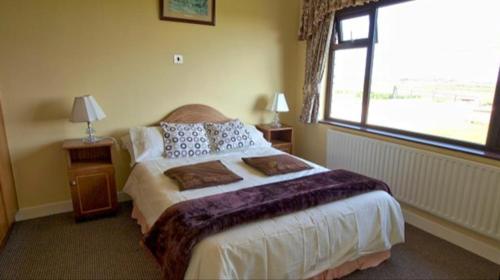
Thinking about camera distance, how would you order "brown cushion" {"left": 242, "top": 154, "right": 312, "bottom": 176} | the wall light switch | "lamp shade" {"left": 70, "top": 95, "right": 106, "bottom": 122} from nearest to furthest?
"brown cushion" {"left": 242, "top": 154, "right": 312, "bottom": 176}, "lamp shade" {"left": 70, "top": 95, "right": 106, "bottom": 122}, the wall light switch

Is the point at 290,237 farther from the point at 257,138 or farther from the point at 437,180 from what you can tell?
the point at 257,138

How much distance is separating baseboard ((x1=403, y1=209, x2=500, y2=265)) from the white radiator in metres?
0.11

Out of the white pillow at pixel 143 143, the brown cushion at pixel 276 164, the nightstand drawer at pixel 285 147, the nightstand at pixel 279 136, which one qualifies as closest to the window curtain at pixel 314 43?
the nightstand at pixel 279 136

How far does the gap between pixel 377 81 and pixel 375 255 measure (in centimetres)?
185

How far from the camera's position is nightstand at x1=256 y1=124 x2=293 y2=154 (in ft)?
12.0

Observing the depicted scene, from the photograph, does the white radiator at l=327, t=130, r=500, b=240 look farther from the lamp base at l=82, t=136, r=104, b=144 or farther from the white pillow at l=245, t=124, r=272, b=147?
the lamp base at l=82, t=136, r=104, b=144

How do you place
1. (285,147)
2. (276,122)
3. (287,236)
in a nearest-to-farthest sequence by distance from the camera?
1. (287,236)
2. (285,147)
3. (276,122)

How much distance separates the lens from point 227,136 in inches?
Result: 122

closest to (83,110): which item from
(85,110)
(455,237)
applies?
(85,110)

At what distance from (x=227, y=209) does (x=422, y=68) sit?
2.30 m

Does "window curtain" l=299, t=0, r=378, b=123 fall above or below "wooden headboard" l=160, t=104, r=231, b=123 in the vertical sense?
above

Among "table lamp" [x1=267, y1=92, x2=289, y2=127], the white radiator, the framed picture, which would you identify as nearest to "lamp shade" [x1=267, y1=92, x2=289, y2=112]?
"table lamp" [x1=267, y1=92, x2=289, y2=127]

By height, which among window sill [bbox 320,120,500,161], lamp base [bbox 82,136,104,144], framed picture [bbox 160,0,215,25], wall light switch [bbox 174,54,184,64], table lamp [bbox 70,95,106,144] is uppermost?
framed picture [bbox 160,0,215,25]

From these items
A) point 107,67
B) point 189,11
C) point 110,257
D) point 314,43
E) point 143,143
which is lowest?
point 110,257
